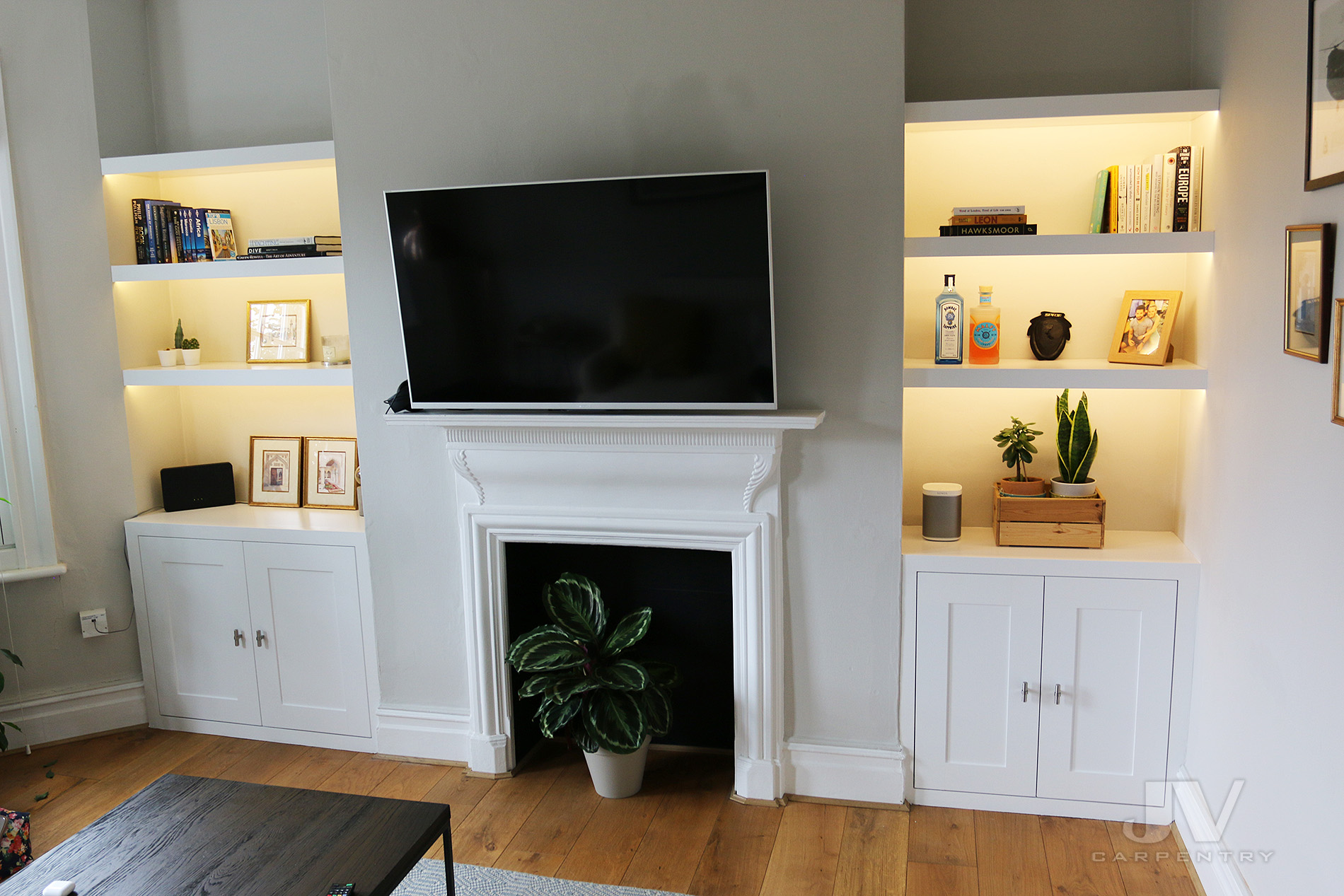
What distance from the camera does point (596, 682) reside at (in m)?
2.70

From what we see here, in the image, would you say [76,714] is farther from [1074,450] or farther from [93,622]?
[1074,450]

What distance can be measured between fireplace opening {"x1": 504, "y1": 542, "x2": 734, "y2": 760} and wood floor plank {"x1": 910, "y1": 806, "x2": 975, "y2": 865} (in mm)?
670

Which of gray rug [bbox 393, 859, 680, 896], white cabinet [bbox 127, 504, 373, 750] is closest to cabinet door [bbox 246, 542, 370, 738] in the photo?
white cabinet [bbox 127, 504, 373, 750]

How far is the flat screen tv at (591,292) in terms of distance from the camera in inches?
96.5

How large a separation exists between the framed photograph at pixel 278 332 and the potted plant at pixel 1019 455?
2.42 m

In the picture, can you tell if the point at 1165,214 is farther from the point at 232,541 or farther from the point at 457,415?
the point at 232,541

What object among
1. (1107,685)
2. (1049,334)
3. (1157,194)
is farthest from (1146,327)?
(1107,685)

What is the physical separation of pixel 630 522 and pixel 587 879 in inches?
38.6

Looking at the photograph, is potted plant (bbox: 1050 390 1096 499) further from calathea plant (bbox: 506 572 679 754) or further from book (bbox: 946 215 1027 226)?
calathea plant (bbox: 506 572 679 754)

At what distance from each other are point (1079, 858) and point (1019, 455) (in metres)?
1.11

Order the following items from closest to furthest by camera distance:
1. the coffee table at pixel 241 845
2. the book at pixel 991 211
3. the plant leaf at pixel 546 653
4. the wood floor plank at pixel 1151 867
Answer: the coffee table at pixel 241 845, the wood floor plank at pixel 1151 867, the book at pixel 991 211, the plant leaf at pixel 546 653

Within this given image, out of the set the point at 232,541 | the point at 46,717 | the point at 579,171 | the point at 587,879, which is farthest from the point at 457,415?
the point at 46,717

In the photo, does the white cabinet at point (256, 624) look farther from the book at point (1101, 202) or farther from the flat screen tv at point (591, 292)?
the book at point (1101, 202)

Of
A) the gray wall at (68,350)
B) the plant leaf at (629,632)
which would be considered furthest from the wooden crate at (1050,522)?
the gray wall at (68,350)
